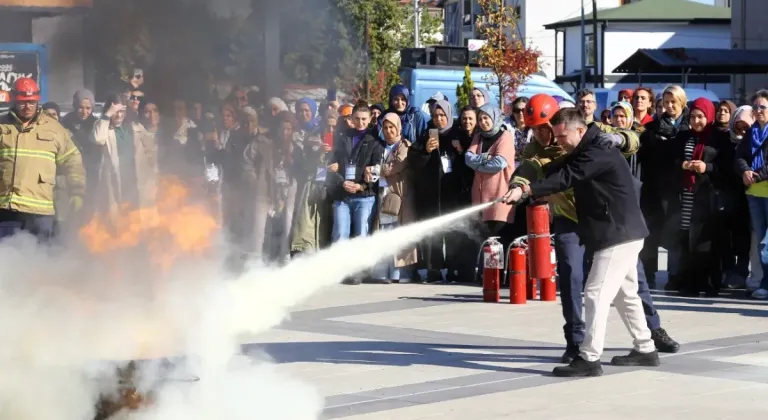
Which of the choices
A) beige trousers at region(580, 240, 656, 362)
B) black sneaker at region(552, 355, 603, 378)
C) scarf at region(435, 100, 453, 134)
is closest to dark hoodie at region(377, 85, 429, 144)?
scarf at region(435, 100, 453, 134)

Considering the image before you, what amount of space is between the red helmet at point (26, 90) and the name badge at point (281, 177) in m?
2.79

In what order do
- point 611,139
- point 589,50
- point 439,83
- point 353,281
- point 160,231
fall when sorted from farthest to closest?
point 589,50 → point 439,83 → point 353,281 → point 611,139 → point 160,231

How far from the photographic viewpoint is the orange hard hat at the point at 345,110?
7605mm

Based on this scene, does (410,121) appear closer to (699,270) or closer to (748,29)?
(699,270)

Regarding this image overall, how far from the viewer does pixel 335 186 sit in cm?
1517

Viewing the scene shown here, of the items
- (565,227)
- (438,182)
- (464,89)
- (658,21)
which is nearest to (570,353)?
(565,227)

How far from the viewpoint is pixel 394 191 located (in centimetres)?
1501

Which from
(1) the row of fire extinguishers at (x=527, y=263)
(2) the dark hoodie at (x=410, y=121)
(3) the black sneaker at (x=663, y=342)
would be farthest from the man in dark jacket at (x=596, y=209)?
(2) the dark hoodie at (x=410, y=121)

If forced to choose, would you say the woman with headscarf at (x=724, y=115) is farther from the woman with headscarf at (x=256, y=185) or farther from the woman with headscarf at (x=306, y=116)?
the woman with headscarf at (x=306, y=116)

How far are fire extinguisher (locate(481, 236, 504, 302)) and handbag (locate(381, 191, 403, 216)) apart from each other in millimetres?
1962

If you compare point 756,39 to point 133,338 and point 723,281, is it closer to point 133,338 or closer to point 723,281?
point 723,281

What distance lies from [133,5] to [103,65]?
1.05 ft

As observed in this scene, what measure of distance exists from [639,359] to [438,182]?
5.94m

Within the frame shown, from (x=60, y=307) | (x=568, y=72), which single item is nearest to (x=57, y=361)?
(x=60, y=307)
